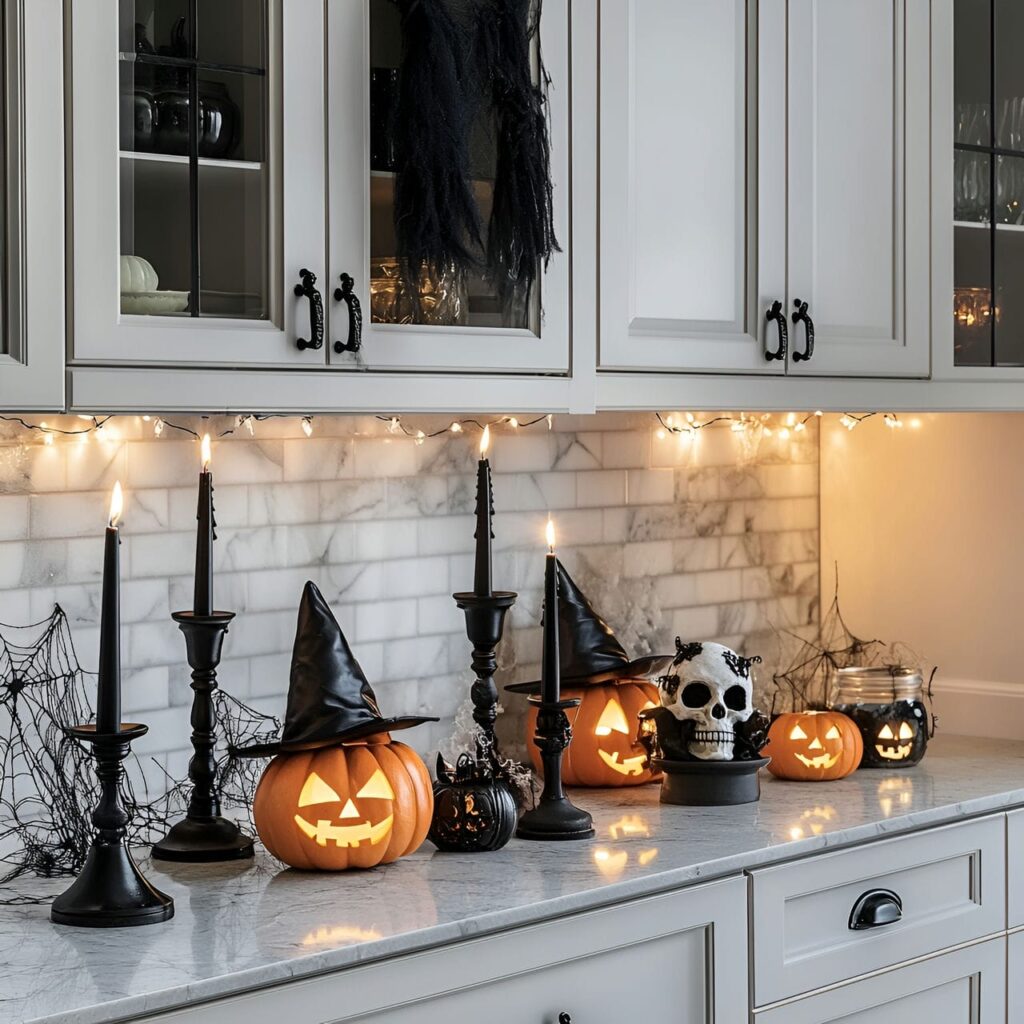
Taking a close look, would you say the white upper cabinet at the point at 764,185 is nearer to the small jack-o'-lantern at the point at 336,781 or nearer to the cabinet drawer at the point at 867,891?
the small jack-o'-lantern at the point at 336,781

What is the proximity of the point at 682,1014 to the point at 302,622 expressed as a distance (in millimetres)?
749

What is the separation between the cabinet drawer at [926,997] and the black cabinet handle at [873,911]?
84 millimetres

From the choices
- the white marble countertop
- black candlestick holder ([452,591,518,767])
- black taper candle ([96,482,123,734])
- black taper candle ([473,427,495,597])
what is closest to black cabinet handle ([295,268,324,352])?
black taper candle ([96,482,123,734])

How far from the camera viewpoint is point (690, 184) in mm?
2441

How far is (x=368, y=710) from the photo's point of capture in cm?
209

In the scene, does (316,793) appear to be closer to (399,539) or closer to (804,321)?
(399,539)

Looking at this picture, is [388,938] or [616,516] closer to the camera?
[388,938]

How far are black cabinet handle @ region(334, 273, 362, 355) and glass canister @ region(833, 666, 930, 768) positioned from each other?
1211 millimetres

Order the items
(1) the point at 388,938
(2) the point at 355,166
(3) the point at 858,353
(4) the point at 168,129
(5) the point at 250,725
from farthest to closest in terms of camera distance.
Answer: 1. (3) the point at 858,353
2. (5) the point at 250,725
3. (2) the point at 355,166
4. (4) the point at 168,129
5. (1) the point at 388,938

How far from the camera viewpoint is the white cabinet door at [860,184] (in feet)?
8.45

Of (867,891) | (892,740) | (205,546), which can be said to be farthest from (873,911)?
(205,546)

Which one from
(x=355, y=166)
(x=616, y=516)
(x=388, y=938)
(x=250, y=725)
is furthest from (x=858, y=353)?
(x=388, y=938)

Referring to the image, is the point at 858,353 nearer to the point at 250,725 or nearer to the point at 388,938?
the point at 250,725

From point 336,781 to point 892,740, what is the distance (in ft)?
3.73
